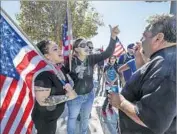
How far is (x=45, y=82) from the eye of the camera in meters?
3.12

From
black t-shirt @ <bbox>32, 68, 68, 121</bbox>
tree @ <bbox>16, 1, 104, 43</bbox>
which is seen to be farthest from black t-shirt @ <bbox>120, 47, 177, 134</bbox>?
tree @ <bbox>16, 1, 104, 43</bbox>

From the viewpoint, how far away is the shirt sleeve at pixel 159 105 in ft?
5.99

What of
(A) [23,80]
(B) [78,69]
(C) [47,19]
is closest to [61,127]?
(B) [78,69]

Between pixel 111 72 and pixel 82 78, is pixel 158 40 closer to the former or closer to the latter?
pixel 82 78

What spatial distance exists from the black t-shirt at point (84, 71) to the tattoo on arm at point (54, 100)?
1.26 m

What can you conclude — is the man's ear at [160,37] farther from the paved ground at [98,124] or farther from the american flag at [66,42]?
the paved ground at [98,124]

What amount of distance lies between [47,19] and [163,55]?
19.7 metres

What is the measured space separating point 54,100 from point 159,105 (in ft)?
5.17

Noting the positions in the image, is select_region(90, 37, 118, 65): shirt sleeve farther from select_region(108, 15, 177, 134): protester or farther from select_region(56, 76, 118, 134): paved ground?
select_region(108, 15, 177, 134): protester

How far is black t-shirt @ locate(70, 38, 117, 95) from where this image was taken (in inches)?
181

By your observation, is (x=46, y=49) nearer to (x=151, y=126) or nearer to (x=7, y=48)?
(x=7, y=48)

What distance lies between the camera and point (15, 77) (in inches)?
→ 102

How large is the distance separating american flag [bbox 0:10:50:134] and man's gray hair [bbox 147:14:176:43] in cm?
107

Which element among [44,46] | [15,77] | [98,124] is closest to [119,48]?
[98,124]
